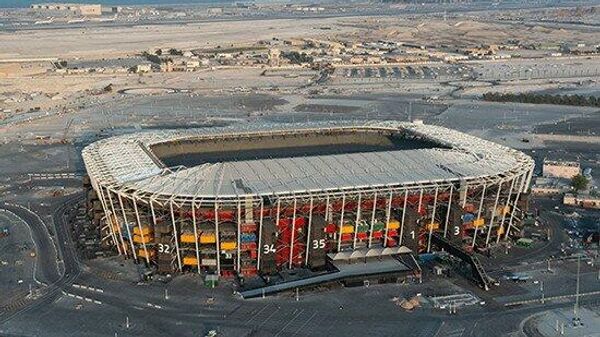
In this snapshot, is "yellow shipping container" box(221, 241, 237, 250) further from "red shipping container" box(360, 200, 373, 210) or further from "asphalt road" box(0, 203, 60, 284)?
"asphalt road" box(0, 203, 60, 284)

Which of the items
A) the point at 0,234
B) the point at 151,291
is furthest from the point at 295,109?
the point at 151,291

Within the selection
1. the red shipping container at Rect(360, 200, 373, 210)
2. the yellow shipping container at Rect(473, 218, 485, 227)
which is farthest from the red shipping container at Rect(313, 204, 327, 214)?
the yellow shipping container at Rect(473, 218, 485, 227)

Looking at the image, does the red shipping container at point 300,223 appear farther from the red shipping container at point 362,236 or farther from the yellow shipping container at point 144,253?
the yellow shipping container at point 144,253

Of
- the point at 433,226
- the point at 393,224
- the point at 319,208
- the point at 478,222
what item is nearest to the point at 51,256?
the point at 319,208

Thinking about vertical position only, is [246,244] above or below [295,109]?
above

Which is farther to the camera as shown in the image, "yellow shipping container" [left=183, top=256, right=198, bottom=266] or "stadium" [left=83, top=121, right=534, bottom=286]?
"yellow shipping container" [left=183, top=256, right=198, bottom=266]

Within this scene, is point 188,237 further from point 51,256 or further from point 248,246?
point 51,256

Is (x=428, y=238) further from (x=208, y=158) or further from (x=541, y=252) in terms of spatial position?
(x=208, y=158)
